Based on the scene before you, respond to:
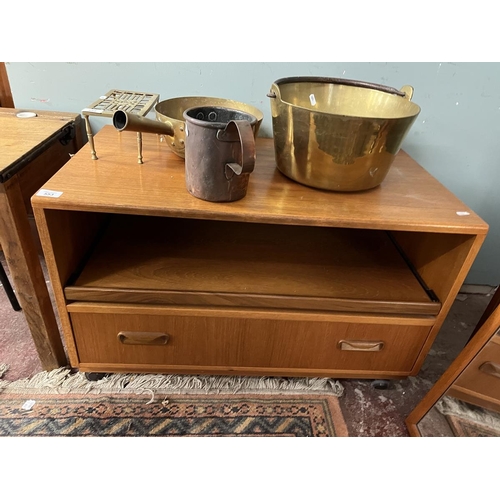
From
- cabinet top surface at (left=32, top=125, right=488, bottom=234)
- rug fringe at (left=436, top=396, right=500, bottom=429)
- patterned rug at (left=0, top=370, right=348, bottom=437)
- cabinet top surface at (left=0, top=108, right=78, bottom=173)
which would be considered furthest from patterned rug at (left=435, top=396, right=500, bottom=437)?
cabinet top surface at (left=0, top=108, right=78, bottom=173)

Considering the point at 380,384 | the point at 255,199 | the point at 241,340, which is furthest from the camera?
the point at 380,384

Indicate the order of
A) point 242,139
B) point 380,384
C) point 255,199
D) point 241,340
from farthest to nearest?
point 380,384, point 241,340, point 255,199, point 242,139

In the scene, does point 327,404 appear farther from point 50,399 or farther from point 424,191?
point 50,399

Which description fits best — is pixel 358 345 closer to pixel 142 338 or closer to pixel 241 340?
pixel 241 340

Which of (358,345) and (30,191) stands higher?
(30,191)

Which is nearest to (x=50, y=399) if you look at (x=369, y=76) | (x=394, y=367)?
(x=394, y=367)

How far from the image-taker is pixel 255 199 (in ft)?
2.16

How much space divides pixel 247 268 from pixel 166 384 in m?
0.35

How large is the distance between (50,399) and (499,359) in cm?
93

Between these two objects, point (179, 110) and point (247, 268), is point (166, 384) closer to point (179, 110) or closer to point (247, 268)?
point (247, 268)

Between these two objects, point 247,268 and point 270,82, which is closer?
point 247,268

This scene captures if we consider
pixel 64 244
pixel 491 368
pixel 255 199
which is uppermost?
pixel 255 199

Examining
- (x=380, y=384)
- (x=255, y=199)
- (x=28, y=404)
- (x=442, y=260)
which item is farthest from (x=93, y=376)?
(x=442, y=260)

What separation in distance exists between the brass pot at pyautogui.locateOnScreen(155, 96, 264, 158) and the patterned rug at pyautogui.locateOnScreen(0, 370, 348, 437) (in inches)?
21.5
